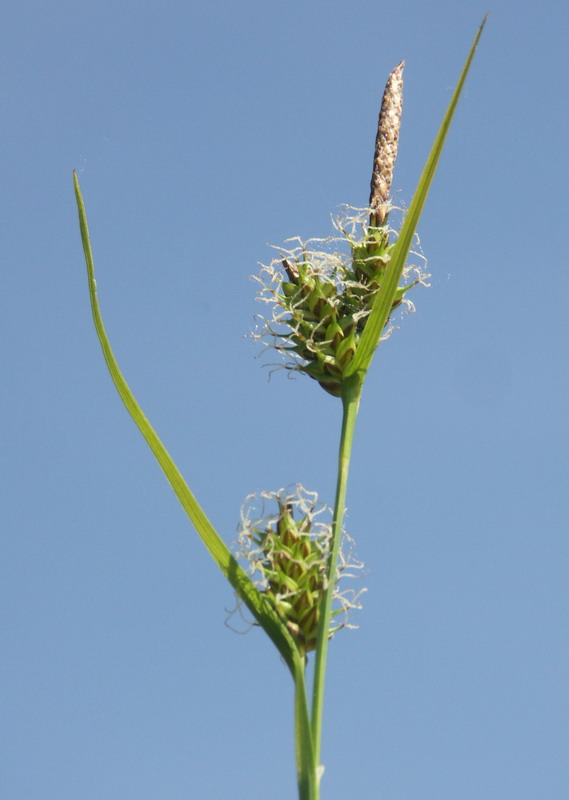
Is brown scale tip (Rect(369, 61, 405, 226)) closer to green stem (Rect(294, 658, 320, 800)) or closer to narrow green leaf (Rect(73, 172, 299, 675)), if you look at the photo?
narrow green leaf (Rect(73, 172, 299, 675))

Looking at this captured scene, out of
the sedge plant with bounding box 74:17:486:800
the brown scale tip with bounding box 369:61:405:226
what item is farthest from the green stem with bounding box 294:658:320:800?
the brown scale tip with bounding box 369:61:405:226

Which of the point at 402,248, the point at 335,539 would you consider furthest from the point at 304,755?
the point at 402,248

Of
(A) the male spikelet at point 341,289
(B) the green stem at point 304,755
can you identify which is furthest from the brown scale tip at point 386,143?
(B) the green stem at point 304,755

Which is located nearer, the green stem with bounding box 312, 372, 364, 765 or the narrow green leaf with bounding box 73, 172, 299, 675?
the green stem with bounding box 312, 372, 364, 765

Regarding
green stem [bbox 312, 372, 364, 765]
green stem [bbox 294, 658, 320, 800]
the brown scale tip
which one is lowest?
green stem [bbox 294, 658, 320, 800]

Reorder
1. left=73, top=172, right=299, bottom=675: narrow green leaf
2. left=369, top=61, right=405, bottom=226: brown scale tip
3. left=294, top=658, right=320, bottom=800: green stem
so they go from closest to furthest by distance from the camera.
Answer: left=294, top=658, right=320, bottom=800: green stem → left=73, top=172, right=299, bottom=675: narrow green leaf → left=369, top=61, right=405, bottom=226: brown scale tip
